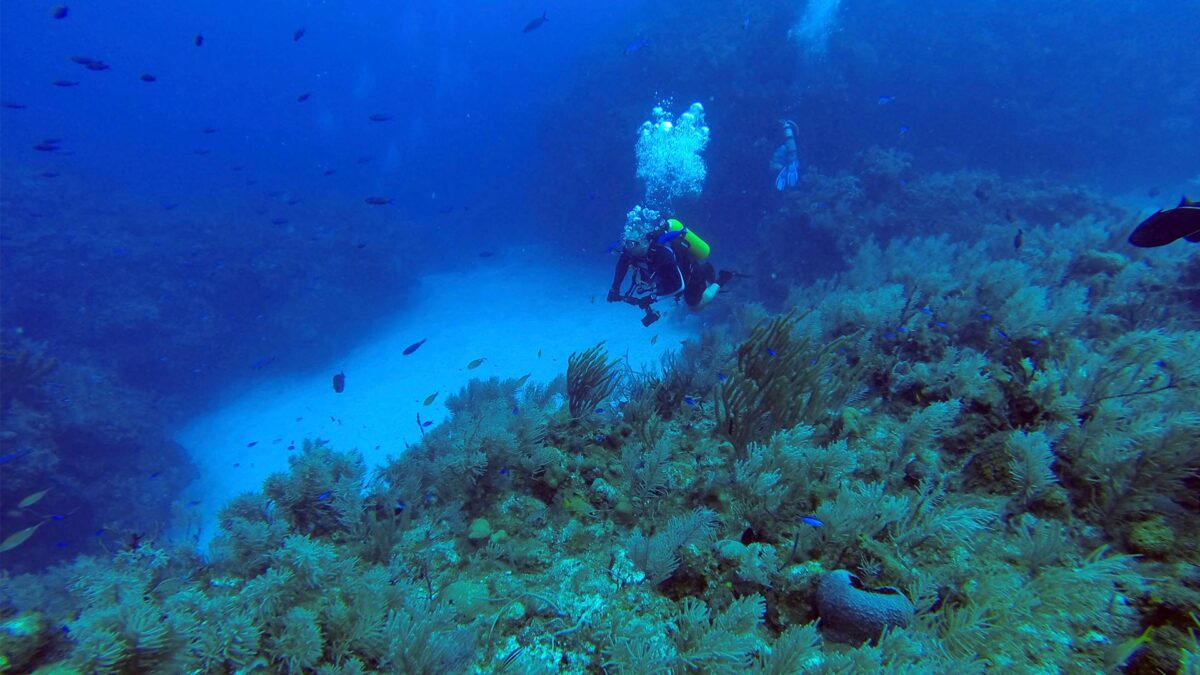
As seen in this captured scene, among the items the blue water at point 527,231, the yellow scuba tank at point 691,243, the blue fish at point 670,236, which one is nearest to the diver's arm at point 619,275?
the blue fish at point 670,236

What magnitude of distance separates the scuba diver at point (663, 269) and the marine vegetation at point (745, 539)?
1953 mm

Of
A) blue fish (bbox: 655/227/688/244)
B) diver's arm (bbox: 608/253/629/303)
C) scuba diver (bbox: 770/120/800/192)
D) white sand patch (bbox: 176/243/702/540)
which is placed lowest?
white sand patch (bbox: 176/243/702/540)

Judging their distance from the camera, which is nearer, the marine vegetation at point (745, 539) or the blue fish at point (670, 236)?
the marine vegetation at point (745, 539)

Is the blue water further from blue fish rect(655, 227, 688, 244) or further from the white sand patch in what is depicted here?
blue fish rect(655, 227, 688, 244)

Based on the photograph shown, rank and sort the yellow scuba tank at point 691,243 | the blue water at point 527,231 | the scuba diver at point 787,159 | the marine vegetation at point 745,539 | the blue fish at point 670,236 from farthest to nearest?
the blue water at point 527,231 < the scuba diver at point 787,159 < the yellow scuba tank at point 691,243 < the blue fish at point 670,236 < the marine vegetation at point 745,539

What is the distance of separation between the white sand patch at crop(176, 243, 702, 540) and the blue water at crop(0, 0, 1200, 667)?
0.40 feet

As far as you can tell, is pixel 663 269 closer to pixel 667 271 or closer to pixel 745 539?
pixel 667 271

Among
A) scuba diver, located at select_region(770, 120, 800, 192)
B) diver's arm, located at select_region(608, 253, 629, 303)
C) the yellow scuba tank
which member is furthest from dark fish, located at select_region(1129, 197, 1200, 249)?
scuba diver, located at select_region(770, 120, 800, 192)

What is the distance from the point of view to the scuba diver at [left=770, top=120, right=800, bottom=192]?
42.0 ft

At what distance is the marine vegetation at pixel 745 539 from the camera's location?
196 cm

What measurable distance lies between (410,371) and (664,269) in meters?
12.9

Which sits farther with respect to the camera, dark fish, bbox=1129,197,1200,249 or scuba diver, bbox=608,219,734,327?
scuba diver, bbox=608,219,734,327

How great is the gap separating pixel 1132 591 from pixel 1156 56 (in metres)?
33.9

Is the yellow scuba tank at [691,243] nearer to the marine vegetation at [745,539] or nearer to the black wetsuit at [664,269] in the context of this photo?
the black wetsuit at [664,269]
